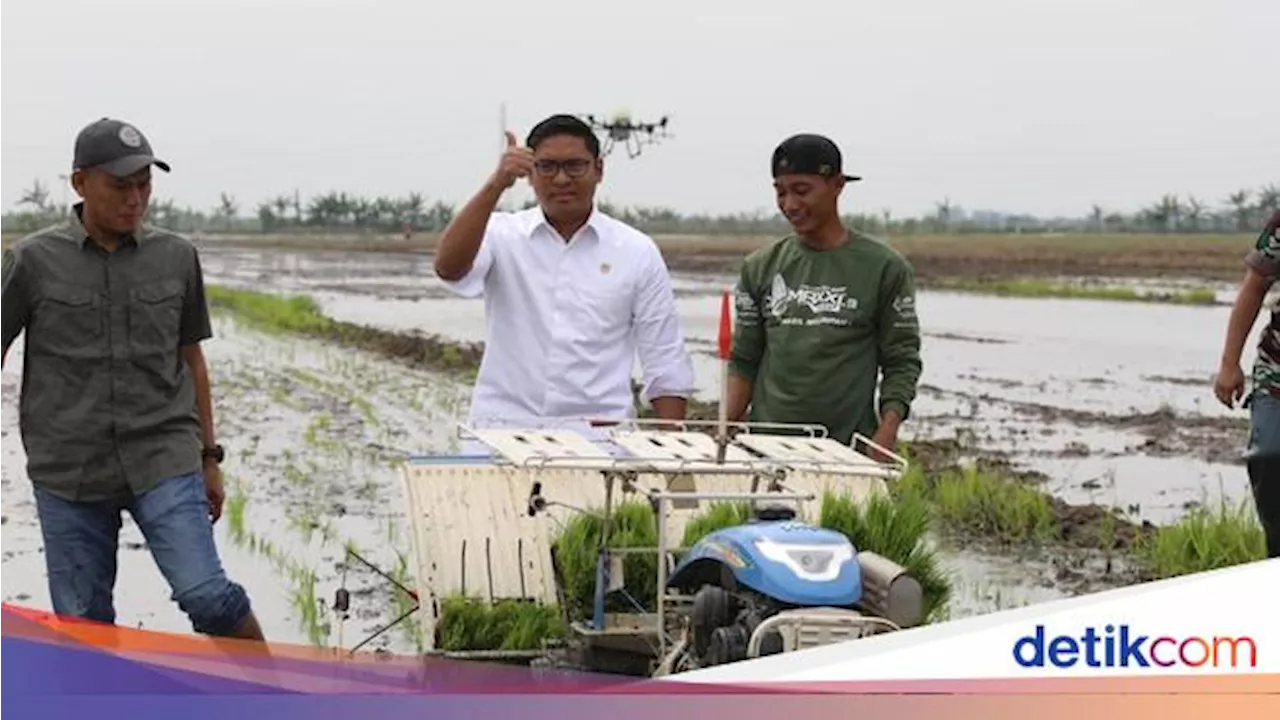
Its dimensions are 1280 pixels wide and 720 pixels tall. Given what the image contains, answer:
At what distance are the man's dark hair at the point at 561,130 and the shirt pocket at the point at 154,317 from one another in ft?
3.23

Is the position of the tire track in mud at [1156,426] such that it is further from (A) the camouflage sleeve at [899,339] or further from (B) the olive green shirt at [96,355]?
(B) the olive green shirt at [96,355]

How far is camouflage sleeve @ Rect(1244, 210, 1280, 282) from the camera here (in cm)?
523

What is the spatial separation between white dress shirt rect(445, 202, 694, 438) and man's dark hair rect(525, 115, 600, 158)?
0.26 metres

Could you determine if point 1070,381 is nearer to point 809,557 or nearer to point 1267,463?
point 1267,463

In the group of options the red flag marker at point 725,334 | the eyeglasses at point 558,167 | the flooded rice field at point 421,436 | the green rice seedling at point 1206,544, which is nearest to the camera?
the red flag marker at point 725,334

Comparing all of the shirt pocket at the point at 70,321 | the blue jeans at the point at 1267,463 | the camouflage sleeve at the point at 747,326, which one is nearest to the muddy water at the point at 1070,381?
the blue jeans at the point at 1267,463

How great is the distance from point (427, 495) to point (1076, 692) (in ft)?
7.99

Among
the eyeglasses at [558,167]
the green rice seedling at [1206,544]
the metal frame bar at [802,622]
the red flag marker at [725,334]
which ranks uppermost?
the eyeglasses at [558,167]

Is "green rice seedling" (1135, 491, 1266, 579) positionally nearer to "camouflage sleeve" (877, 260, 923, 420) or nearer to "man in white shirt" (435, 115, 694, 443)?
"camouflage sleeve" (877, 260, 923, 420)

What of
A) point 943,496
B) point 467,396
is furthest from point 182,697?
point 467,396

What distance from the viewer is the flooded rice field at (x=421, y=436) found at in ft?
25.6

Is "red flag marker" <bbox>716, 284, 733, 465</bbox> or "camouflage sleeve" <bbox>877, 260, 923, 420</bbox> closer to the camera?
"red flag marker" <bbox>716, 284, 733, 465</bbox>

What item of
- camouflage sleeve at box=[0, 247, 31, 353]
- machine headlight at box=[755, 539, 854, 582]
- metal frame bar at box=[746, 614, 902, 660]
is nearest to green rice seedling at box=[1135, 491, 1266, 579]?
machine headlight at box=[755, 539, 854, 582]

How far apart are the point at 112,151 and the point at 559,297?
1.25 metres
